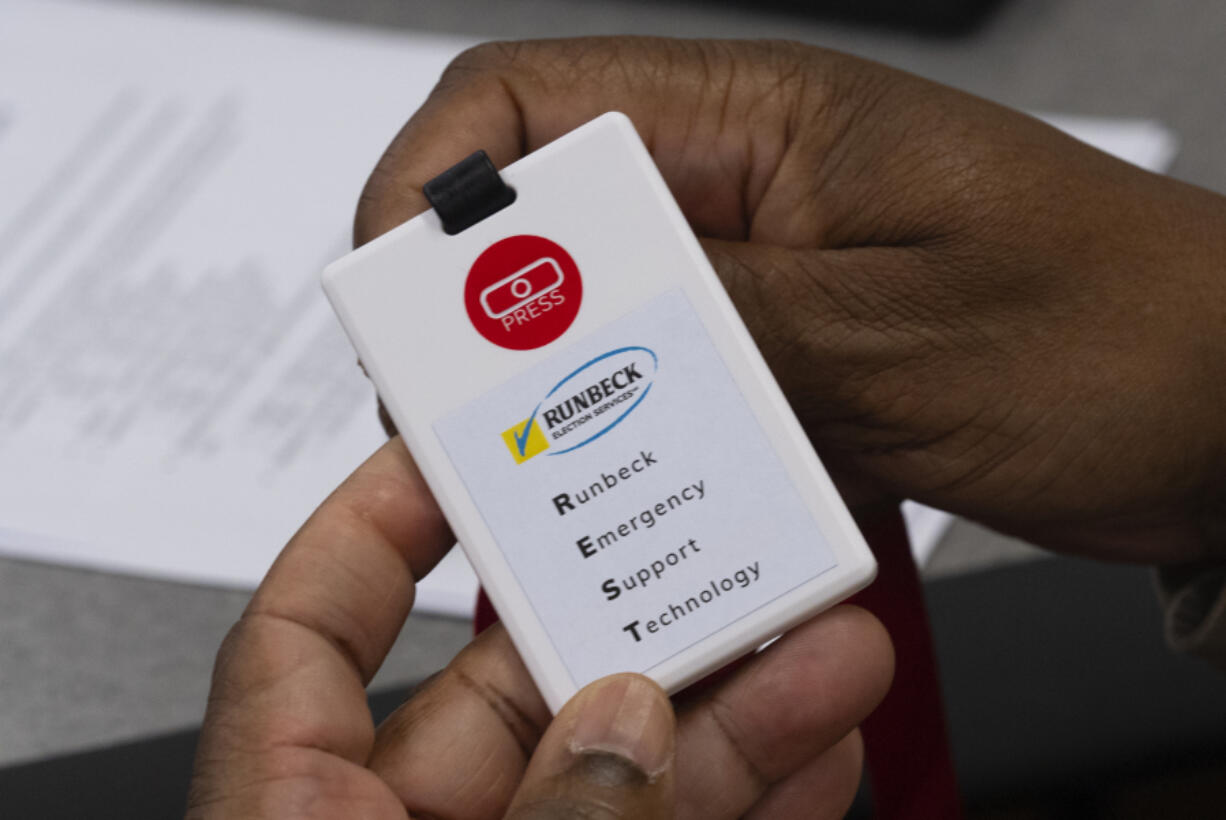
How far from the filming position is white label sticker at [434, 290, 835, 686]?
1.46 ft

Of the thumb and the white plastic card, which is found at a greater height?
the white plastic card

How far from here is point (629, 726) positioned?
1.33ft

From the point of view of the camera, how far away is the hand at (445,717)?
1.36 ft

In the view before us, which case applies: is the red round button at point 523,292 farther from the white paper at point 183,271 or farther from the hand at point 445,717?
the white paper at point 183,271

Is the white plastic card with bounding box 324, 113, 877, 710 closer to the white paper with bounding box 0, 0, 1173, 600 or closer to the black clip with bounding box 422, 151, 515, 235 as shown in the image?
the black clip with bounding box 422, 151, 515, 235

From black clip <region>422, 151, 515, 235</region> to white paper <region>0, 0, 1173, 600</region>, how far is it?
0.31 m

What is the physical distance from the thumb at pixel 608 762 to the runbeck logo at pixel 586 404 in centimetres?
10

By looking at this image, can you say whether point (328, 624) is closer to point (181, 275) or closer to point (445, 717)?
point (445, 717)

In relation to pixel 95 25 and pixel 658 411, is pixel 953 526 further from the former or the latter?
pixel 95 25

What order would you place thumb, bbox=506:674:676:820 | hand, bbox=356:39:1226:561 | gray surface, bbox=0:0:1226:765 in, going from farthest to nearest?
gray surface, bbox=0:0:1226:765
hand, bbox=356:39:1226:561
thumb, bbox=506:674:676:820

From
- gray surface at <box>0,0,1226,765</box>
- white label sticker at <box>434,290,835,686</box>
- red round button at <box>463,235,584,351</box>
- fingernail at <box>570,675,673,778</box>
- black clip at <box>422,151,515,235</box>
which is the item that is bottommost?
gray surface at <box>0,0,1226,765</box>

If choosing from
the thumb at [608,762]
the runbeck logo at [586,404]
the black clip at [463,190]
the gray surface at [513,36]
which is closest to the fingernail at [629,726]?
Answer: the thumb at [608,762]

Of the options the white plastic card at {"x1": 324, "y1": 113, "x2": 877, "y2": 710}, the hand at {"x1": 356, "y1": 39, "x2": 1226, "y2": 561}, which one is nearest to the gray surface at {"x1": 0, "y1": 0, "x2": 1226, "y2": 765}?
the hand at {"x1": 356, "y1": 39, "x2": 1226, "y2": 561}

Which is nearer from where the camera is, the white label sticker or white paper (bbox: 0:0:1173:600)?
the white label sticker
